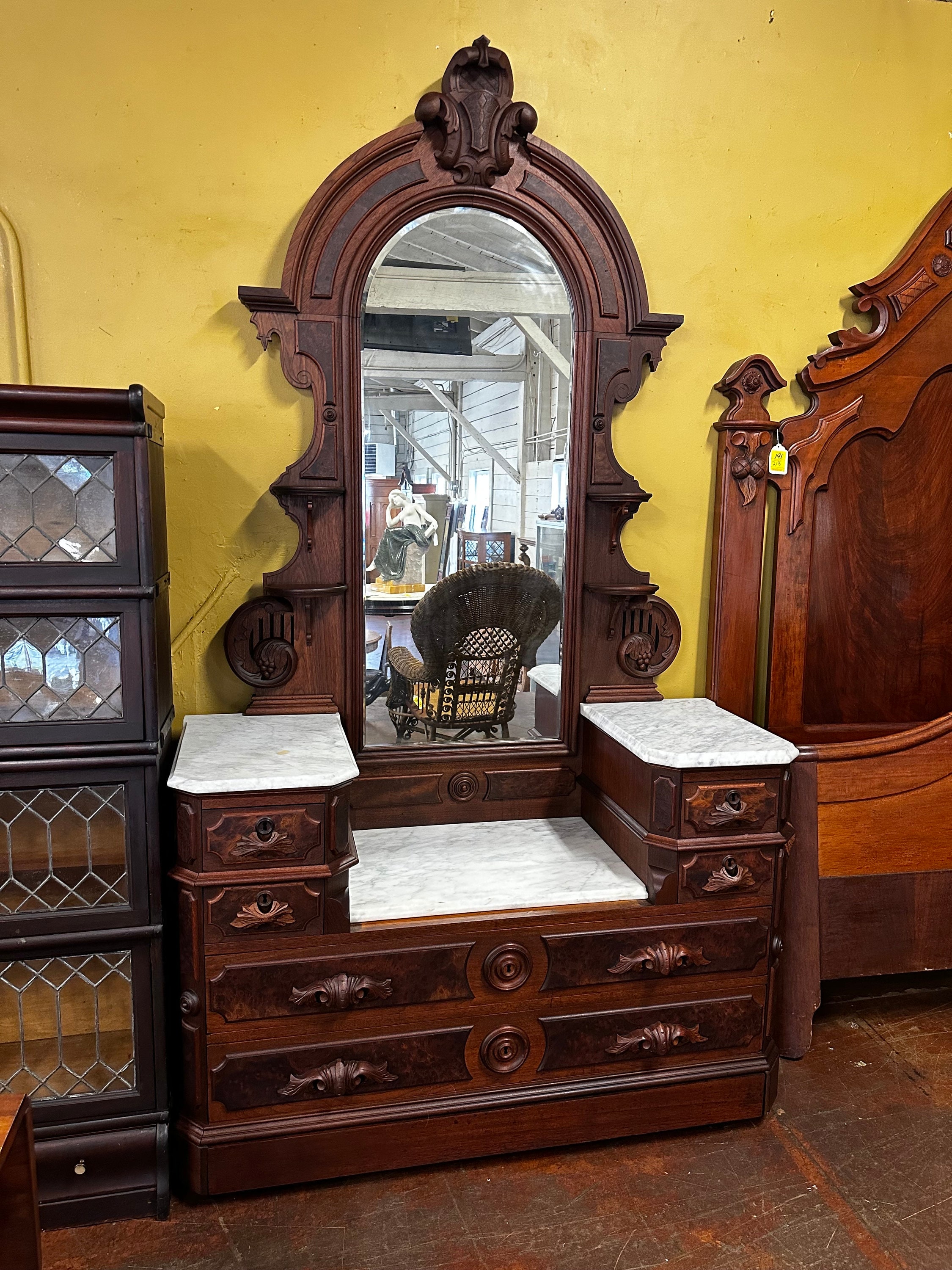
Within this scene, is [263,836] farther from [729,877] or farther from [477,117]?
[477,117]

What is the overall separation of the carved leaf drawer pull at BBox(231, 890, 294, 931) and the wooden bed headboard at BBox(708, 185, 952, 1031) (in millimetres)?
1504

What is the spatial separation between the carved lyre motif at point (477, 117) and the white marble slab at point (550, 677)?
1.37 m

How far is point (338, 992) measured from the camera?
7.06 ft

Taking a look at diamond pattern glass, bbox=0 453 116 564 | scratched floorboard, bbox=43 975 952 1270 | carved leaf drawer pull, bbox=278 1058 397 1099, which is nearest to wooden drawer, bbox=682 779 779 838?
scratched floorboard, bbox=43 975 952 1270

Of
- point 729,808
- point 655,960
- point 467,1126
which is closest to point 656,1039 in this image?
point 655,960

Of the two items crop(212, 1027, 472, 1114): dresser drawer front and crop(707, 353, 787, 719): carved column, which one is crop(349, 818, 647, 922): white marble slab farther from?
crop(707, 353, 787, 719): carved column

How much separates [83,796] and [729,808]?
154 cm

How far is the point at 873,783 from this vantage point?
2791mm

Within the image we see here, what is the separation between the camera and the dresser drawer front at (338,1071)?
215 cm

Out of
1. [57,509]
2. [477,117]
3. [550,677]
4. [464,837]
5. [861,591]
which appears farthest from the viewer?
[861,591]

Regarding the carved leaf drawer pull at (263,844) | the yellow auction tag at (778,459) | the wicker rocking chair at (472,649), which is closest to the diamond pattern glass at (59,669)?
the carved leaf drawer pull at (263,844)

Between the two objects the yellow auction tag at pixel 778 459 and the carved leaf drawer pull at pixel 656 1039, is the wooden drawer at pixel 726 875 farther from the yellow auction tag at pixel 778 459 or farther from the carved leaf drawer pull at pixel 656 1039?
the yellow auction tag at pixel 778 459

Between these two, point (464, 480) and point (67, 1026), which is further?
point (464, 480)

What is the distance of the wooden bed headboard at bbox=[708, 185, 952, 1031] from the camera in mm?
2803
